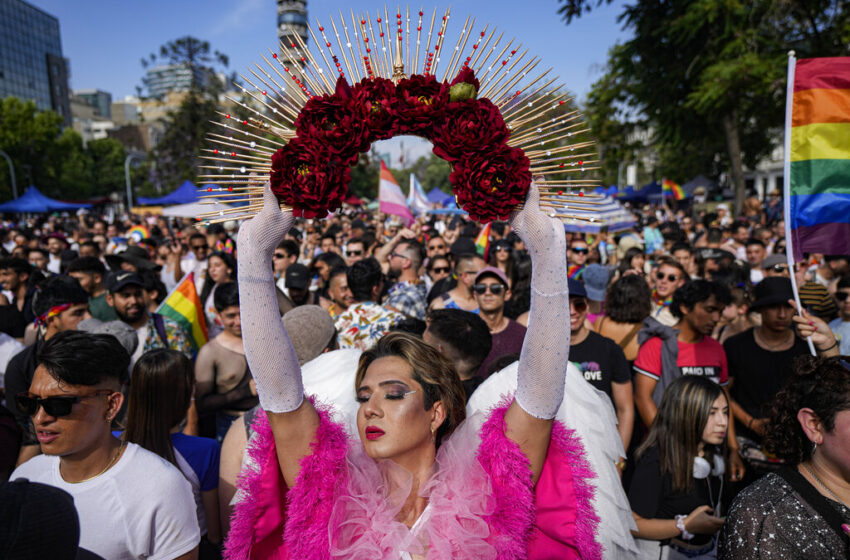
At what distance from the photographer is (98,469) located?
2320mm

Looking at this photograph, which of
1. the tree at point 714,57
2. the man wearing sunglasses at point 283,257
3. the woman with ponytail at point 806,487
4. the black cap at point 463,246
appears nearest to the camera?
the woman with ponytail at point 806,487

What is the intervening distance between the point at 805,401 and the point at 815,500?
1.50 feet

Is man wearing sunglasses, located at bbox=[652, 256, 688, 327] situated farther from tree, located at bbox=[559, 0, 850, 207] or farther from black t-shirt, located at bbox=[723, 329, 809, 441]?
tree, located at bbox=[559, 0, 850, 207]

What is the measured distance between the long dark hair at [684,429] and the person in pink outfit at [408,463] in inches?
63.4

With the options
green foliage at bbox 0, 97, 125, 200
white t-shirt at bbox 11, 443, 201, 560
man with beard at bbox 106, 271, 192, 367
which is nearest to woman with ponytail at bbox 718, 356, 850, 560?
white t-shirt at bbox 11, 443, 201, 560

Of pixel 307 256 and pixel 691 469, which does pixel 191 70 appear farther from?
pixel 691 469

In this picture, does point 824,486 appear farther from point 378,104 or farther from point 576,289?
point 576,289

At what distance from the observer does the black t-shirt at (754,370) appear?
4.42m

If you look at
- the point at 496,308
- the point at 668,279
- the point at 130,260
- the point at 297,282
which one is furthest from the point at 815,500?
the point at 130,260

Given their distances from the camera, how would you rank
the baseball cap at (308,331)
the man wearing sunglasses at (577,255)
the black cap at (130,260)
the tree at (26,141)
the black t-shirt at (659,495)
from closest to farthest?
the black t-shirt at (659,495) < the baseball cap at (308,331) < the black cap at (130,260) < the man wearing sunglasses at (577,255) < the tree at (26,141)

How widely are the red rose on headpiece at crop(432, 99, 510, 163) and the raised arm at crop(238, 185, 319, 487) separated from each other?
1.77ft

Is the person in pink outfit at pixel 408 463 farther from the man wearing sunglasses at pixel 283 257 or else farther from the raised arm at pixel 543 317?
the man wearing sunglasses at pixel 283 257

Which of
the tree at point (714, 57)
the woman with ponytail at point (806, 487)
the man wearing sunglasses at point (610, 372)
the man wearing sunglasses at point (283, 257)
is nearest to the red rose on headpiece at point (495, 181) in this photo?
the woman with ponytail at point (806, 487)

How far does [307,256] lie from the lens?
10.9 metres
